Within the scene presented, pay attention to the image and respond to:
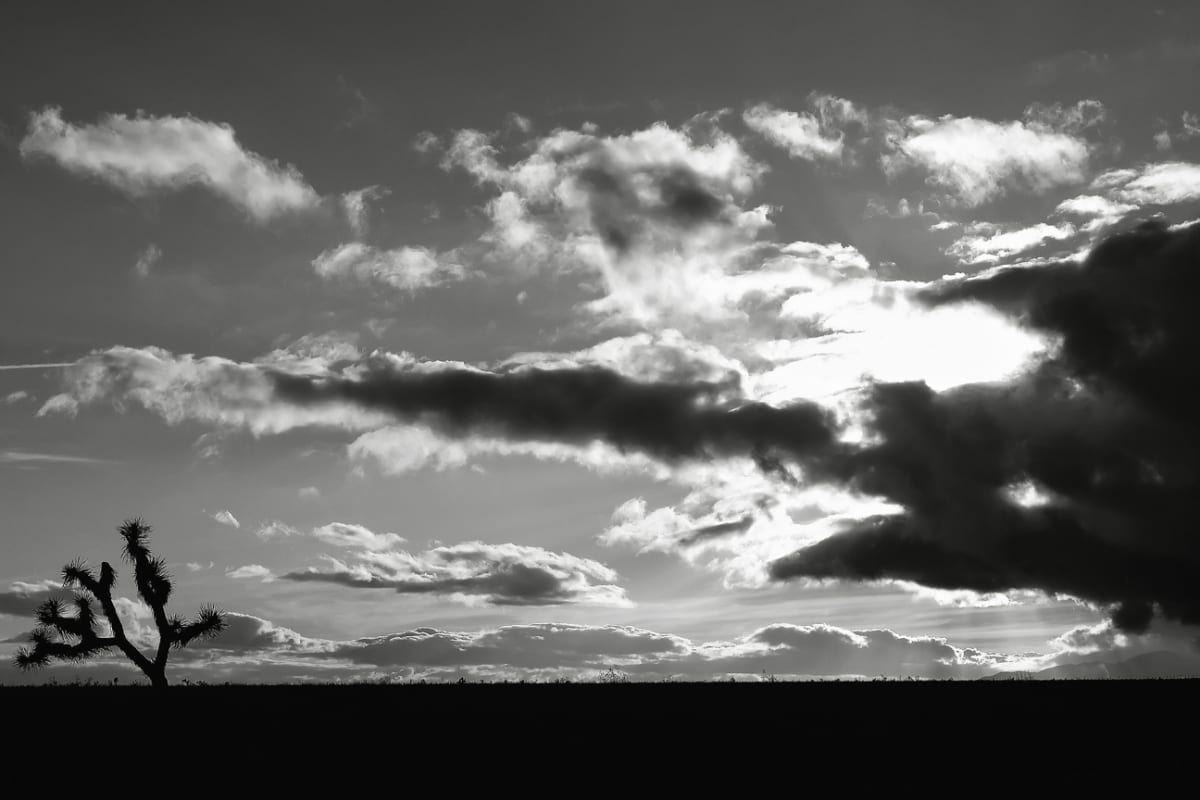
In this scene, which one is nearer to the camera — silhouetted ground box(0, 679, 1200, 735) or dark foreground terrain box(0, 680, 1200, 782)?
dark foreground terrain box(0, 680, 1200, 782)

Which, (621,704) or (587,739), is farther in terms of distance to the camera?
(621,704)

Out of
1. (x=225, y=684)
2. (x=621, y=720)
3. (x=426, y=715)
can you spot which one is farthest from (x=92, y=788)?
(x=225, y=684)

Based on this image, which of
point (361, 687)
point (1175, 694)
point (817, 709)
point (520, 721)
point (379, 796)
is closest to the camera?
point (379, 796)

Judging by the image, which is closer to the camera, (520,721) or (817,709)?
(520,721)

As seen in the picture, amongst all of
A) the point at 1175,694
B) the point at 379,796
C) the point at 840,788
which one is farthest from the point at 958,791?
the point at 1175,694

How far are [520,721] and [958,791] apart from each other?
15697 mm

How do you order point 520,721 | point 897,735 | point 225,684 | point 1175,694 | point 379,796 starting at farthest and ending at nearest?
point 225,684, point 1175,694, point 520,721, point 897,735, point 379,796

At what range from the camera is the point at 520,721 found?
34.3m

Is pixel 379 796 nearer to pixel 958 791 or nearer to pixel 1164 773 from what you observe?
pixel 958 791

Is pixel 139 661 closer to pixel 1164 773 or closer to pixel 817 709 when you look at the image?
pixel 817 709

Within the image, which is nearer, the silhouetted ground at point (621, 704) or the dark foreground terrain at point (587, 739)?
the dark foreground terrain at point (587, 739)

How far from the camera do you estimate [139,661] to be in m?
54.6

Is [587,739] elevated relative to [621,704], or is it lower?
lower

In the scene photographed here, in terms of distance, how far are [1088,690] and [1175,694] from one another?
3.54m
